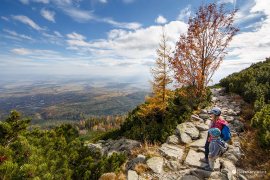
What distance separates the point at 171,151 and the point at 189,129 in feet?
9.59

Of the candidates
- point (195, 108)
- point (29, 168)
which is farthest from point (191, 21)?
point (29, 168)

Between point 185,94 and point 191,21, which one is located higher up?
point 191,21

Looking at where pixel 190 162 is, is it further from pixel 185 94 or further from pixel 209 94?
pixel 209 94

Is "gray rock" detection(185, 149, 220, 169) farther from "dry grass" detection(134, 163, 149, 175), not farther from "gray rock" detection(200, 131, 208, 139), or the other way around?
"gray rock" detection(200, 131, 208, 139)

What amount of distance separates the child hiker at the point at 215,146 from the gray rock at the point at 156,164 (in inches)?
65.2

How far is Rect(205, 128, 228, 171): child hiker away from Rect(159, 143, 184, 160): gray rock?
1.54m

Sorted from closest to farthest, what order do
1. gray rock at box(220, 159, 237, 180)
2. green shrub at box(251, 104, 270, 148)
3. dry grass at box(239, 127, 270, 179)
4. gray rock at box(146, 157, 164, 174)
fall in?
1. gray rock at box(220, 159, 237, 180)
2. dry grass at box(239, 127, 270, 179)
3. green shrub at box(251, 104, 270, 148)
4. gray rock at box(146, 157, 164, 174)

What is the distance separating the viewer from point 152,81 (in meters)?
16.6

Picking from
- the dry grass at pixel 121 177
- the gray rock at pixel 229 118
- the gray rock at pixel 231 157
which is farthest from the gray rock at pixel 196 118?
the dry grass at pixel 121 177

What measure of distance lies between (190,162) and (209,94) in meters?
10.9

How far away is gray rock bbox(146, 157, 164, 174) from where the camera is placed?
746 centimetres

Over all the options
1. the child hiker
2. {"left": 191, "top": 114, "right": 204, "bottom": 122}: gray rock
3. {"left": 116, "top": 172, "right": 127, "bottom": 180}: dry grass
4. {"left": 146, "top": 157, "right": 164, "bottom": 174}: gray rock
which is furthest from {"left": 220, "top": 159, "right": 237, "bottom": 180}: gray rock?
{"left": 191, "top": 114, "right": 204, "bottom": 122}: gray rock

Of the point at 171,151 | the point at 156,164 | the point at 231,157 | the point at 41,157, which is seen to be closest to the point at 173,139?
the point at 171,151

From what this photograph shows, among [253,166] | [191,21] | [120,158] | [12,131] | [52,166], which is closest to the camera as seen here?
[52,166]
